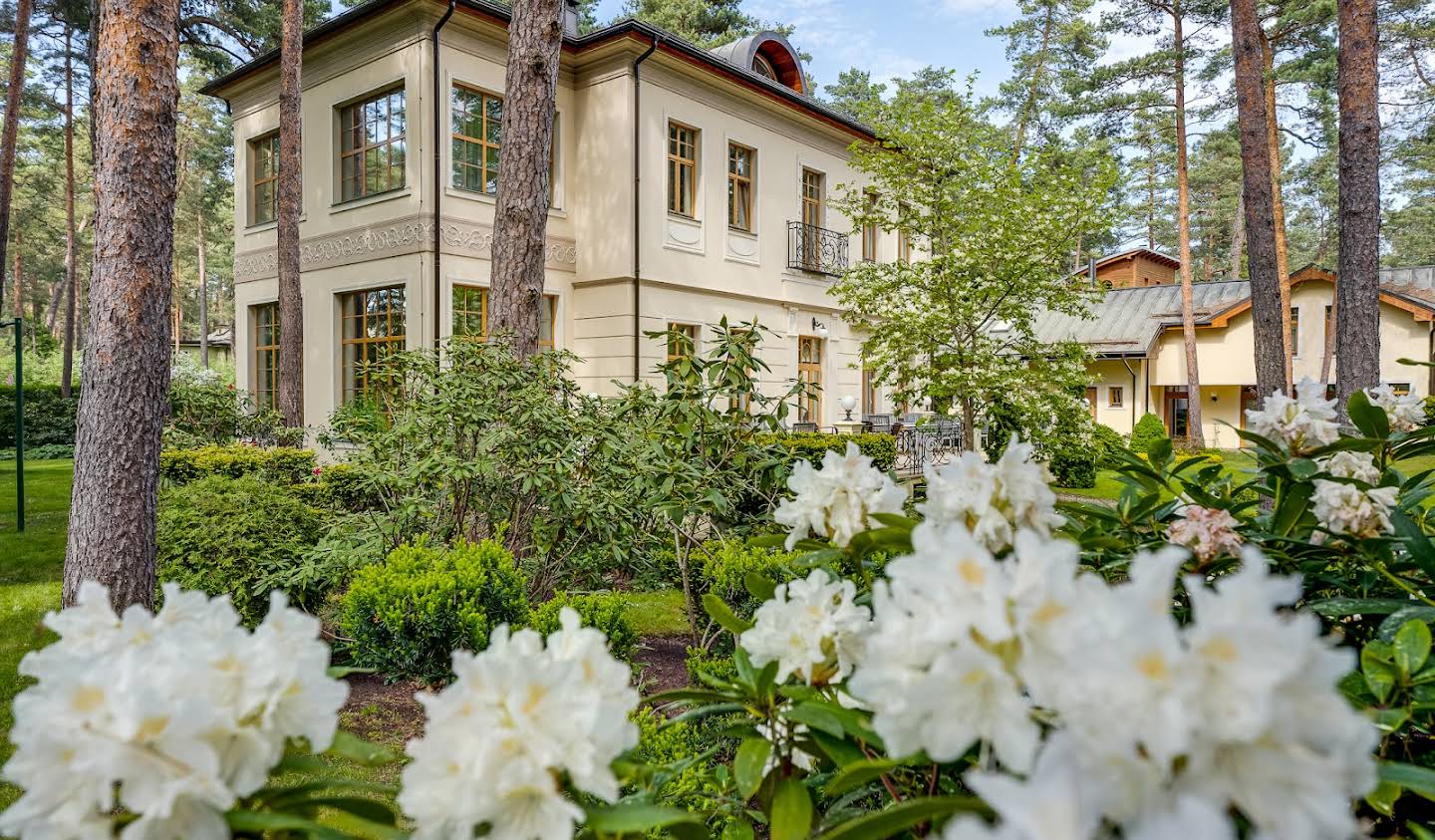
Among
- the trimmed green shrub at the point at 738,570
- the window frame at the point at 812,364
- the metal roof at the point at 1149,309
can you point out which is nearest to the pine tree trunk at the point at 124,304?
the trimmed green shrub at the point at 738,570

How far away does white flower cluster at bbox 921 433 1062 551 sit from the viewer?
2.92ft

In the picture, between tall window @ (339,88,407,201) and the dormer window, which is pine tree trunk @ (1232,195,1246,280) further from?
tall window @ (339,88,407,201)

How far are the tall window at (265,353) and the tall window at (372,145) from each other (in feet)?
8.67

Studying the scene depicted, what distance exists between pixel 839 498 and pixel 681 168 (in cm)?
1221

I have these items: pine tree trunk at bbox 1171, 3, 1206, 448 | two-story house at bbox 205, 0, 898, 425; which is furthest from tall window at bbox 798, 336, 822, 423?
pine tree trunk at bbox 1171, 3, 1206, 448

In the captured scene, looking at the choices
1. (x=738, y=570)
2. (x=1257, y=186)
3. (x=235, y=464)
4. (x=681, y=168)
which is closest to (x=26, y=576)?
(x=235, y=464)

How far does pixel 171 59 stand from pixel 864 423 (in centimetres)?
1157

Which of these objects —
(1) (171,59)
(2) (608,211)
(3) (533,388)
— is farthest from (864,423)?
(1) (171,59)

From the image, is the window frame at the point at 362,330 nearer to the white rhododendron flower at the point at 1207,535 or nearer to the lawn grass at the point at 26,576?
the lawn grass at the point at 26,576

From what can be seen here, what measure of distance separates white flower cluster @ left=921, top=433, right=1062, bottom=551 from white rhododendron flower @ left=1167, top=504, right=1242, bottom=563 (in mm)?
405

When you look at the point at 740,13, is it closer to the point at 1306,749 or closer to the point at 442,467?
the point at 442,467

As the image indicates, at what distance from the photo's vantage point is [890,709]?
594mm

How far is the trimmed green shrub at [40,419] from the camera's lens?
59.5 feet

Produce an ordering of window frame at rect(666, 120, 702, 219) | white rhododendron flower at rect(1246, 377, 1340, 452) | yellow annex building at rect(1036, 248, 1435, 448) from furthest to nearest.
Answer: yellow annex building at rect(1036, 248, 1435, 448) → window frame at rect(666, 120, 702, 219) → white rhododendron flower at rect(1246, 377, 1340, 452)
